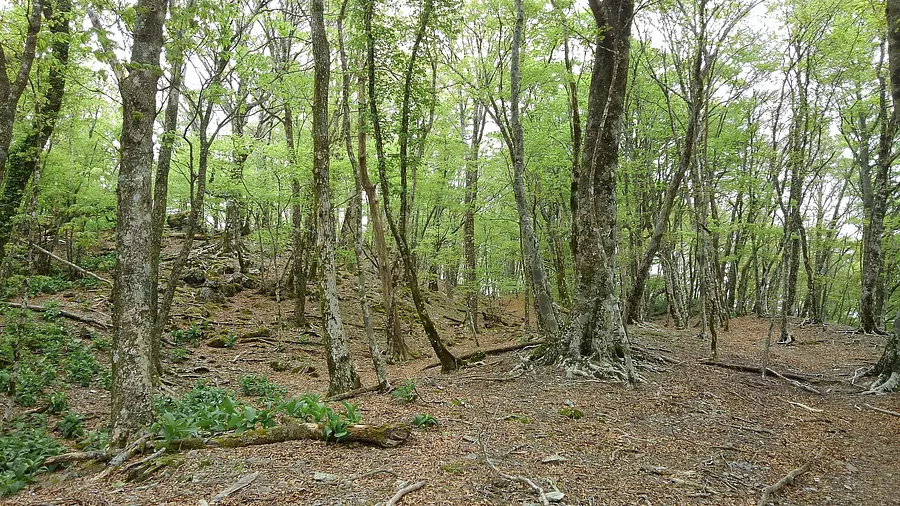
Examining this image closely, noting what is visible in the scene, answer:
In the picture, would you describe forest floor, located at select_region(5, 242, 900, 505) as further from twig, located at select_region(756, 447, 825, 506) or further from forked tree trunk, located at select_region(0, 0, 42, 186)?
forked tree trunk, located at select_region(0, 0, 42, 186)

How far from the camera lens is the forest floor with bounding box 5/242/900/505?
362cm

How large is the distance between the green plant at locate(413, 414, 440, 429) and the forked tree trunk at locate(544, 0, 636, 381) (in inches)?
134


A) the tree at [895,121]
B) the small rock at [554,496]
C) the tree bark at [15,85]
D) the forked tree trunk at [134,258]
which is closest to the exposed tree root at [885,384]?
the tree at [895,121]

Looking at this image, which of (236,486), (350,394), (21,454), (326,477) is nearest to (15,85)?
(21,454)

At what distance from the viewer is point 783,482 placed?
4.09 meters

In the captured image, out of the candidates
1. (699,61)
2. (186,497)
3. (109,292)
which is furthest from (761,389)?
(109,292)

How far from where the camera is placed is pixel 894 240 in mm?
19469

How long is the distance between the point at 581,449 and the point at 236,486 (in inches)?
128

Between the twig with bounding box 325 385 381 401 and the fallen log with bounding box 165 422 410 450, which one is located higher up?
the fallen log with bounding box 165 422 410 450

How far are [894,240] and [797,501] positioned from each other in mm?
22361

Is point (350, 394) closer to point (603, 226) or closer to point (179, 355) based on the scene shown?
point (603, 226)

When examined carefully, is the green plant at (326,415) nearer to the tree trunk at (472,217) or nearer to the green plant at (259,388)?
the green plant at (259,388)

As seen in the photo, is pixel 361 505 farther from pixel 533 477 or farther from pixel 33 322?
pixel 33 322

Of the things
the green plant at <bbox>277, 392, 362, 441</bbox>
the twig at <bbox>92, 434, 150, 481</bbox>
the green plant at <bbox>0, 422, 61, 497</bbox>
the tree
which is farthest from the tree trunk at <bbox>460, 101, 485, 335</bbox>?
the twig at <bbox>92, 434, 150, 481</bbox>
